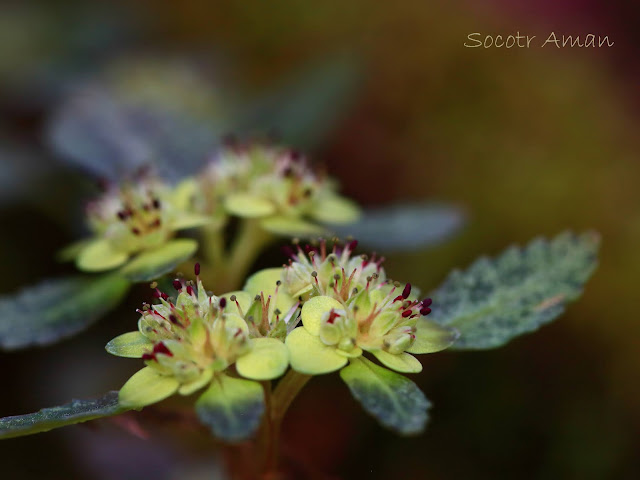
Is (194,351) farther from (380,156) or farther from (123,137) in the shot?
(380,156)

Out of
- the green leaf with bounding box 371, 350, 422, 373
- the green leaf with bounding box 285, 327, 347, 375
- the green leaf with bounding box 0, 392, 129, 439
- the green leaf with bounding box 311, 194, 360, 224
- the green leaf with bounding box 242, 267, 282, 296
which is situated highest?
the green leaf with bounding box 311, 194, 360, 224

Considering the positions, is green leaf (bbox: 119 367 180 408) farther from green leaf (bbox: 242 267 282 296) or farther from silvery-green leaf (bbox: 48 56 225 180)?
silvery-green leaf (bbox: 48 56 225 180)

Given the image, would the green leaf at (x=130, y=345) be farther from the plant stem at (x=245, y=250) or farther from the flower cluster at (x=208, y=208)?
the plant stem at (x=245, y=250)

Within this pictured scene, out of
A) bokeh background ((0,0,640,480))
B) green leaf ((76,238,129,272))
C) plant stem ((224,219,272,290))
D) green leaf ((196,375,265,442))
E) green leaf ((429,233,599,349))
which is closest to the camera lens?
green leaf ((196,375,265,442))

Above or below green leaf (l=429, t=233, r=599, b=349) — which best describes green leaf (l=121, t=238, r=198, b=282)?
below

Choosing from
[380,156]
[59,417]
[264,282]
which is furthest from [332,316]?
[380,156]

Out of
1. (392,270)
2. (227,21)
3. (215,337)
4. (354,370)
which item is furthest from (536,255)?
(227,21)

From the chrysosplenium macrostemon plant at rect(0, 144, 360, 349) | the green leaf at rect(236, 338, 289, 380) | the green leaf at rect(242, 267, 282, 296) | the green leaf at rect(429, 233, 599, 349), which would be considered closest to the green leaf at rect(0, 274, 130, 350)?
the chrysosplenium macrostemon plant at rect(0, 144, 360, 349)

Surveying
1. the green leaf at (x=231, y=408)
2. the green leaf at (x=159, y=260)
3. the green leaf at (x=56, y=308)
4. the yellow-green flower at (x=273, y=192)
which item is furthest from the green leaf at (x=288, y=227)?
the green leaf at (x=231, y=408)
